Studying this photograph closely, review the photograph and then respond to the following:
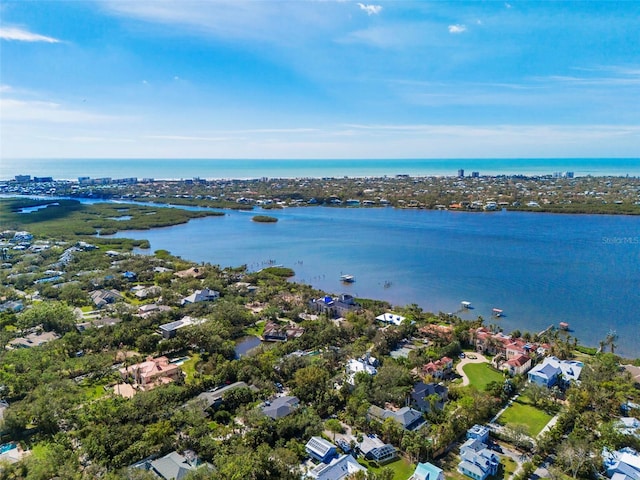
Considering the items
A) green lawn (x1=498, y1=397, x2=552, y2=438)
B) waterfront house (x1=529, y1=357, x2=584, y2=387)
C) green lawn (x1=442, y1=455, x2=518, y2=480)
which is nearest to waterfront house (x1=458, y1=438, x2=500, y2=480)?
green lawn (x1=442, y1=455, x2=518, y2=480)

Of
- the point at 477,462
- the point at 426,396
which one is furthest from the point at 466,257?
the point at 477,462

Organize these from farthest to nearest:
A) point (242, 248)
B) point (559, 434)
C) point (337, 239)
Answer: point (337, 239) → point (242, 248) → point (559, 434)

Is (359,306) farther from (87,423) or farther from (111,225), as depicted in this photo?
(111,225)

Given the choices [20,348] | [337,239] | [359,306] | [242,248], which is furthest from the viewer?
[337,239]

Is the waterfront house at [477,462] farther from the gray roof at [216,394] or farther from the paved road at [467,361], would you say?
the gray roof at [216,394]

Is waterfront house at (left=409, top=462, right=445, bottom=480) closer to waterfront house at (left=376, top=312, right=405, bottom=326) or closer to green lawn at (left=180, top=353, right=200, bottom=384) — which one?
green lawn at (left=180, top=353, right=200, bottom=384)

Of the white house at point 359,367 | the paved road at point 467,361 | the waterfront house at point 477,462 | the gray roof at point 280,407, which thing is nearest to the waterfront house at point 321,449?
the gray roof at point 280,407

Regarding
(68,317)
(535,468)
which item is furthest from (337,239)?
(535,468)
